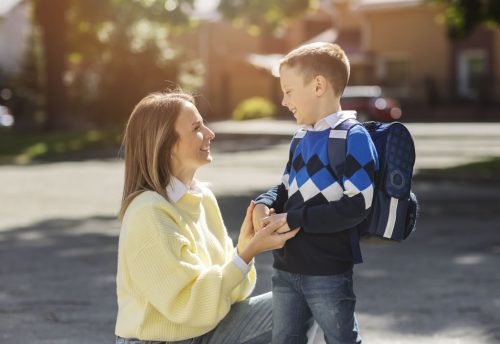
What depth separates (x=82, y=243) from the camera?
9.88 metres

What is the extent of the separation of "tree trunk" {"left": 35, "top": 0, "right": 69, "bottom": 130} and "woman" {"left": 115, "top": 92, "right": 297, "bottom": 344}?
29894 millimetres

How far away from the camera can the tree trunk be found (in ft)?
109

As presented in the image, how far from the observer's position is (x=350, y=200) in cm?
350

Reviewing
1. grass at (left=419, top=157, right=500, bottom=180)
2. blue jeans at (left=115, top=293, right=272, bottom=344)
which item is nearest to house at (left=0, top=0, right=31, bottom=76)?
grass at (left=419, top=157, right=500, bottom=180)

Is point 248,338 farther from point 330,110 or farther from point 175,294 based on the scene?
point 330,110

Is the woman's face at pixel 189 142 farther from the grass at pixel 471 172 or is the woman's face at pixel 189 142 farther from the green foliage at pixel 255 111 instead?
the green foliage at pixel 255 111

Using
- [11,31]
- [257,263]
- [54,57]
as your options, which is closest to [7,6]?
[11,31]

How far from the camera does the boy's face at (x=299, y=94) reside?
11.9 feet

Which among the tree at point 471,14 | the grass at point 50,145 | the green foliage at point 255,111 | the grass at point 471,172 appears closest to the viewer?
the grass at point 471,172

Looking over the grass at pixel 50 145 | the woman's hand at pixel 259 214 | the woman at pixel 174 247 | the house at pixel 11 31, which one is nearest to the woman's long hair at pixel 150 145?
the woman at pixel 174 247

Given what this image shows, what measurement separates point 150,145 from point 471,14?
696 inches

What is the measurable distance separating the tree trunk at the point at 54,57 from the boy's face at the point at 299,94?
30096 millimetres

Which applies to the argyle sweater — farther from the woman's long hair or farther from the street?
the street

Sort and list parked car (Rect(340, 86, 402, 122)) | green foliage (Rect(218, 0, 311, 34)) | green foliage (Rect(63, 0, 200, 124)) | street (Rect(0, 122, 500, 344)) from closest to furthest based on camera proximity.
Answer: street (Rect(0, 122, 500, 344)) → green foliage (Rect(218, 0, 311, 34)) → parked car (Rect(340, 86, 402, 122)) → green foliage (Rect(63, 0, 200, 124))
